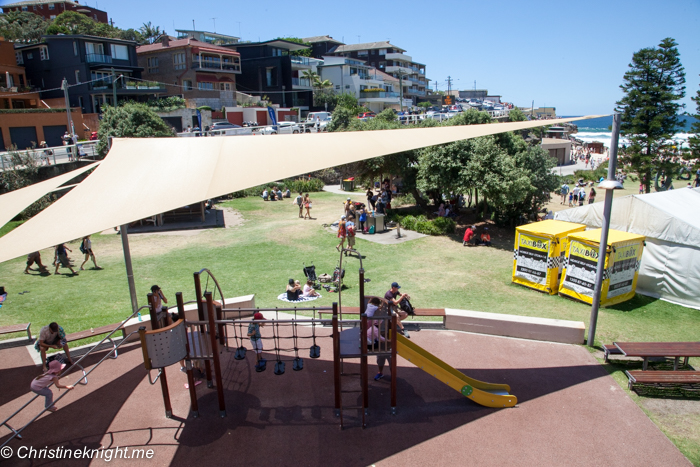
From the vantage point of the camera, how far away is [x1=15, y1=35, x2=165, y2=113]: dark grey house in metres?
44.1

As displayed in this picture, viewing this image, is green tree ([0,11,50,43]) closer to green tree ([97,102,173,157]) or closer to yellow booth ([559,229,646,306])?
green tree ([97,102,173,157])

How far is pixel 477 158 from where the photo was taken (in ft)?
64.7

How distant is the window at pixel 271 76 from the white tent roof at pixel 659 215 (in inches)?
2247

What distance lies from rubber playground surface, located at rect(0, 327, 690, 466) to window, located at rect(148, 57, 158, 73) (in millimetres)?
56871

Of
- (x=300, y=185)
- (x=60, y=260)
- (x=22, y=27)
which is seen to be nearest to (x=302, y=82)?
(x=300, y=185)

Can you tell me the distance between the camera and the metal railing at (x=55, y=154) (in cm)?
2275

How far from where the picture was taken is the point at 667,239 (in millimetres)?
12484

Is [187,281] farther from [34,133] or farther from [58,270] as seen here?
[34,133]

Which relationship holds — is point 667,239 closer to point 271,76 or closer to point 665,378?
point 665,378

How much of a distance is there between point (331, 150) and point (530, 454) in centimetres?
583

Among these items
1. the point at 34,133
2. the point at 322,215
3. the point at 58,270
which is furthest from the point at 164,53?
the point at 58,270

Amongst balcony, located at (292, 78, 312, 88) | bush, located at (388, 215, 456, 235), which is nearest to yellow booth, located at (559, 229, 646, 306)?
bush, located at (388, 215, 456, 235)

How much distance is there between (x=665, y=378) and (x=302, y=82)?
6547 cm

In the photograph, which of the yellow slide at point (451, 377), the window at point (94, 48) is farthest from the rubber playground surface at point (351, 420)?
the window at point (94, 48)
